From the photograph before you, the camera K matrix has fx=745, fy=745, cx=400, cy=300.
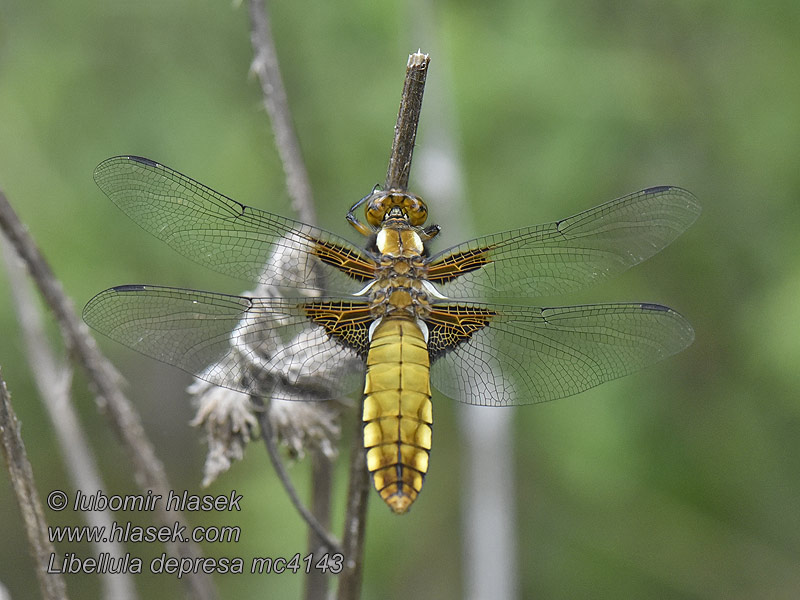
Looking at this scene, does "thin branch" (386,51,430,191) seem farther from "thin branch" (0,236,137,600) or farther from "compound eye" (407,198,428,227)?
"thin branch" (0,236,137,600)

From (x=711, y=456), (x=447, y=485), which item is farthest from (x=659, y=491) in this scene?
(x=447, y=485)

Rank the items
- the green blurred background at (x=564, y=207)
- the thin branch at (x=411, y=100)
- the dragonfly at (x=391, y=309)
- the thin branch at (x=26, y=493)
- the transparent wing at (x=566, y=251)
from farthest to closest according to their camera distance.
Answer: the green blurred background at (x=564, y=207)
the transparent wing at (x=566, y=251)
the dragonfly at (x=391, y=309)
the thin branch at (x=411, y=100)
the thin branch at (x=26, y=493)

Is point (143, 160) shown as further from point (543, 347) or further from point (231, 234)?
point (543, 347)

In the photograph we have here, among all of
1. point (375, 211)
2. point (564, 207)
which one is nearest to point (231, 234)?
point (375, 211)

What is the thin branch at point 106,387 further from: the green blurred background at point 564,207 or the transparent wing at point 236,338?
the green blurred background at point 564,207

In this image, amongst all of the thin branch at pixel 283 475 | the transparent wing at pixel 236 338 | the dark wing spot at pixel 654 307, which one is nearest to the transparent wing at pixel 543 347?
the dark wing spot at pixel 654 307
